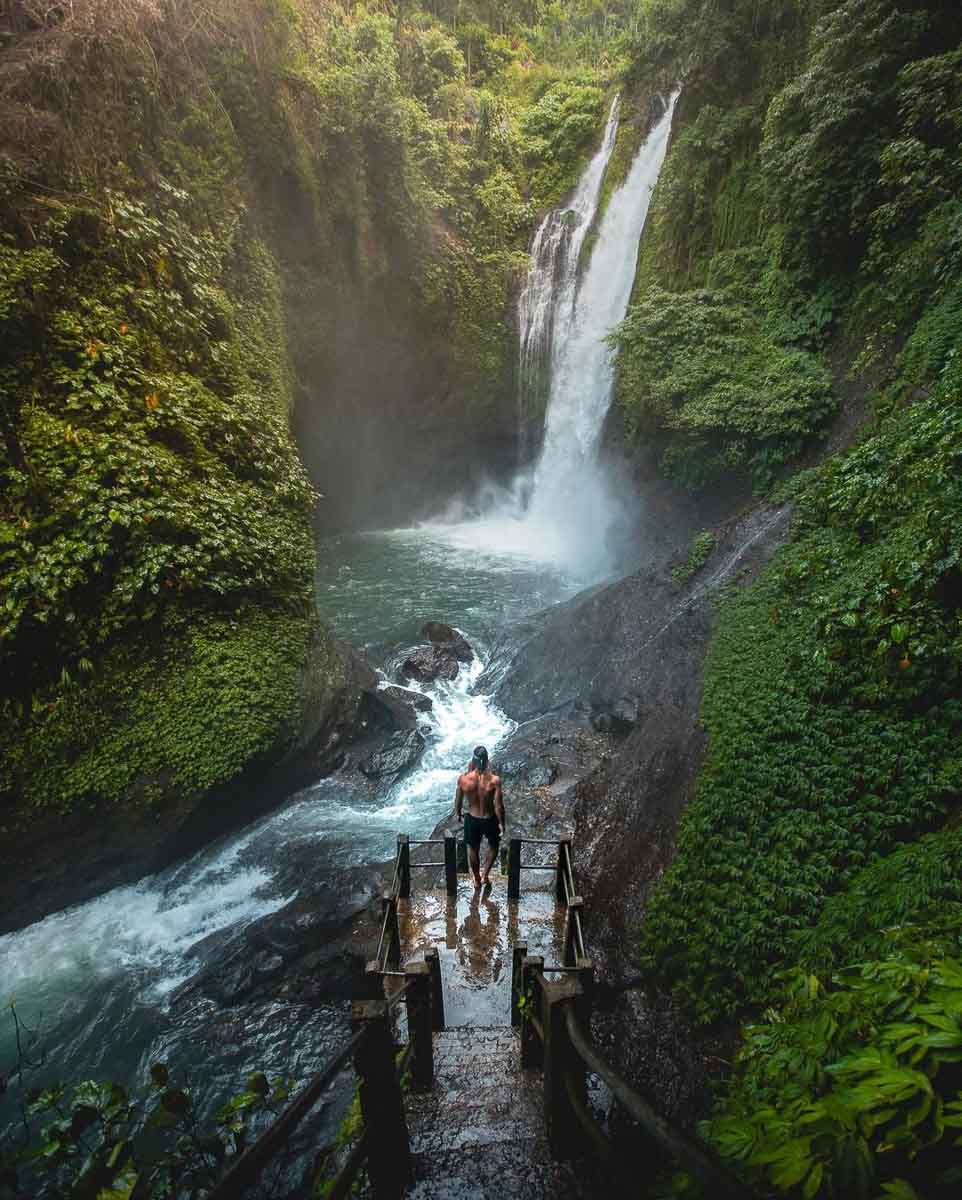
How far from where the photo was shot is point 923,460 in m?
6.64

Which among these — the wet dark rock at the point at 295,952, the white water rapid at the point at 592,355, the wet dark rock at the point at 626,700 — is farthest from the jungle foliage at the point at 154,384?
the white water rapid at the point at 592,355

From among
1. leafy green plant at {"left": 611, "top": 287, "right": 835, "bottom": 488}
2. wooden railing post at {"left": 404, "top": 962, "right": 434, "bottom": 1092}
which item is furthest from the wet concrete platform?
leafy green plant at {"left": 611, "top": 287, "right": 835, "bottom": 488}

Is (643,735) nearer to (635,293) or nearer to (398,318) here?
(635,293)

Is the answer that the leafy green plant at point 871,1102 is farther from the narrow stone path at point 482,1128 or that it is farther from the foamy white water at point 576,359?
the foamy white water at point 576,359

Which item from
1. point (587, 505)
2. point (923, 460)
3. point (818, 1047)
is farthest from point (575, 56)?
point (818, 1047)

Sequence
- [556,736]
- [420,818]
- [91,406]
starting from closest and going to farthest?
Answer: [91,406] < [420,818] < [556,736]

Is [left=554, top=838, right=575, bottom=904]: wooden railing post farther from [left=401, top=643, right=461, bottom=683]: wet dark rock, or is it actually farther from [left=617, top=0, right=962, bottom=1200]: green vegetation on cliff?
[left=401, top=643, right=461, bottom=683]: wet dark rock

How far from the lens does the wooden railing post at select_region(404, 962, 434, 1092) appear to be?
3.89 meters

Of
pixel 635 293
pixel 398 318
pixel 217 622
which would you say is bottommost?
pixel 217 622

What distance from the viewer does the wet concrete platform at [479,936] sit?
4934 millimetres

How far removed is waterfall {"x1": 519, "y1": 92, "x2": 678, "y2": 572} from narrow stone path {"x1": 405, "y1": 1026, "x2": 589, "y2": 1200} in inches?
553

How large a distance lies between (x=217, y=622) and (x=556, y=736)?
5814 mm

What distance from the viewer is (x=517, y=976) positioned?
4.43 meters

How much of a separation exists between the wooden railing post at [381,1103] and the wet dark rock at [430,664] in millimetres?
9420
